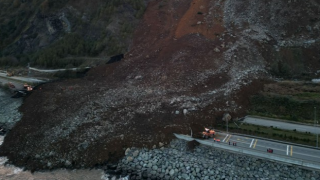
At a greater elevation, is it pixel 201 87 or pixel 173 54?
pixel 173 54

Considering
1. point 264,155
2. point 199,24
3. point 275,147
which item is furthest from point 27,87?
point 275,147

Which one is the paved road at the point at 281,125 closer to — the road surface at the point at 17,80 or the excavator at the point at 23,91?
the excavator at the point at 23,91

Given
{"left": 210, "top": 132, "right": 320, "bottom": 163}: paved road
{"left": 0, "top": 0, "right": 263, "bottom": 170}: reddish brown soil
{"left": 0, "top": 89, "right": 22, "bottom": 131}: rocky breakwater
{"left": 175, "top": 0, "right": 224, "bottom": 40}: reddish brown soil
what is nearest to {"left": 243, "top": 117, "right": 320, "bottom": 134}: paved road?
{"left": 0, "top": 0, "right": 263, "bottom": 170}: reddish brown soil

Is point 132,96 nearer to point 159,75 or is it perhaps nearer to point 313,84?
point 159,75

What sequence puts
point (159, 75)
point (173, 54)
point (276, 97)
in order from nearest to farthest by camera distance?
point (276, 97) < point (159, 75) < point (173, 54)

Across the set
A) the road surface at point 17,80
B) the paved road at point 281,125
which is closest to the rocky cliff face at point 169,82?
the paved road at point 281,125

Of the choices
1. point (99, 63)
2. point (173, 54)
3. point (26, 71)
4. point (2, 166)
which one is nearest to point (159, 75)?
point (173, 54)
